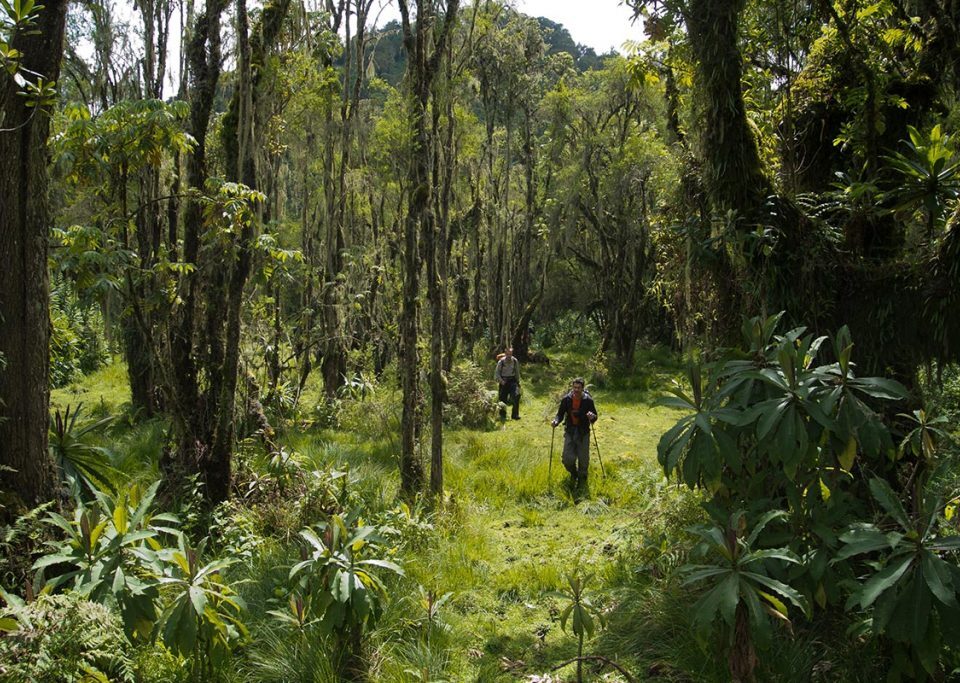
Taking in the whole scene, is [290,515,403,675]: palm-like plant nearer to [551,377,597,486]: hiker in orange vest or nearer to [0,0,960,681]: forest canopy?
[0,0,960,681]: forest canopy

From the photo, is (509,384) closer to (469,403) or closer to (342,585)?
(469,403)

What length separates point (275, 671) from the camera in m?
4.22

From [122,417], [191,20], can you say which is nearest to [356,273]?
[122,417]

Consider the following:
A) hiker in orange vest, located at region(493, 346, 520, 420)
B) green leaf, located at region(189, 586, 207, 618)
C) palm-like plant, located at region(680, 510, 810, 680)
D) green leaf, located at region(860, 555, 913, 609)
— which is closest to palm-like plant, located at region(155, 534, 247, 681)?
green leaf, located at region(189, 586, 207, 618)

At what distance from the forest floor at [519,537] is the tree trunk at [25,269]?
2748mm

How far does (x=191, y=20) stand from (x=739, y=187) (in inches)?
307

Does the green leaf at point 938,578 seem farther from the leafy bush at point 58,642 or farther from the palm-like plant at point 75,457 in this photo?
the palm-like plant at point 75,457

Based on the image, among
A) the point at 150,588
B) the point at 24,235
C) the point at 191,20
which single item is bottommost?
the point at 150,588

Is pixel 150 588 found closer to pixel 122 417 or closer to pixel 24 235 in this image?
pixel 24 235

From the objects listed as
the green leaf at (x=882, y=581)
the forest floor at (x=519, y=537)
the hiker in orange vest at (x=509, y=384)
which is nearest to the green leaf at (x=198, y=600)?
the forest floor at (x=519, y=537)

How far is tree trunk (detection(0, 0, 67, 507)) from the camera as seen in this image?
4.40 metres

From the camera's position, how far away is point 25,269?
4473 millimetres

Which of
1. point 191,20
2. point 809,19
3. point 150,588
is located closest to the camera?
point 150,588

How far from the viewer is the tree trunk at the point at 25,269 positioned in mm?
4402
